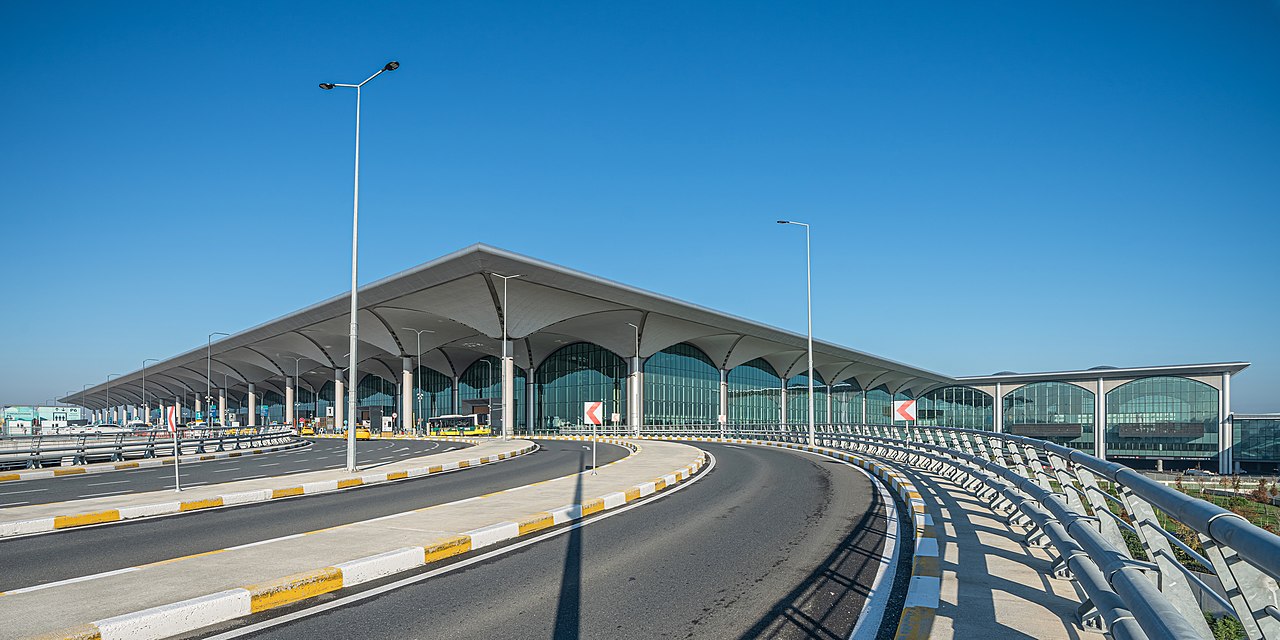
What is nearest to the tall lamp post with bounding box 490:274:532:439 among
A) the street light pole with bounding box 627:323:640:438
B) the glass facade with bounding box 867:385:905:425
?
the street light pole with bounding box 627:323:640:438

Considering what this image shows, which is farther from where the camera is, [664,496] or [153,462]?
[153,462]

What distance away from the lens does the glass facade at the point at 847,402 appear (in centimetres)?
10012

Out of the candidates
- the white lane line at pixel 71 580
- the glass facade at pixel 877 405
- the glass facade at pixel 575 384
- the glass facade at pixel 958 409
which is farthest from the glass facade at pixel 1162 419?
the white lane line at pixel 71 580

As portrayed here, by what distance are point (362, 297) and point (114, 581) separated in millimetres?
51729

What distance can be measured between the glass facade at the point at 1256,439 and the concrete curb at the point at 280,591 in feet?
254

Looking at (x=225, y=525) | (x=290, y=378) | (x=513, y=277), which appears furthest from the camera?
(x=290, y=378)

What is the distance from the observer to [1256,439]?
6731cm

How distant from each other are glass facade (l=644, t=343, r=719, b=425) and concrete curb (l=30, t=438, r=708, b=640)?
55947 millimetres

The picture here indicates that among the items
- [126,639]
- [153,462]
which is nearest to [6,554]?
[126,639]

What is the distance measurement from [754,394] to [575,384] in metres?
19.9

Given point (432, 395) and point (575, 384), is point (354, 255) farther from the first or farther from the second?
point (432, 395)

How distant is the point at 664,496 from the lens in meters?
15.9

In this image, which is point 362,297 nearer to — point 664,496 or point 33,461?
point 33,461

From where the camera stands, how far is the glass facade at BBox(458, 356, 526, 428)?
76188mm
